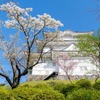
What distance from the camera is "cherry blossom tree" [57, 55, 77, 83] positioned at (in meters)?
34.0

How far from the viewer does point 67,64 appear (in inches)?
1356

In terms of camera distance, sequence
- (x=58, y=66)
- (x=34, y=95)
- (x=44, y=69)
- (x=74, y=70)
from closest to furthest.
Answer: (x=34, y=95) → (x=74, y=70) → (x=58, y=66) → (x=44, y=69)

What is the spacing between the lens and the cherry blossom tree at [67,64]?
3403 cm

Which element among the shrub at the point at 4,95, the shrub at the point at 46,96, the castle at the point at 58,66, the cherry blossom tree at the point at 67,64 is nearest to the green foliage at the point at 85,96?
the shrub at the point at 46,96

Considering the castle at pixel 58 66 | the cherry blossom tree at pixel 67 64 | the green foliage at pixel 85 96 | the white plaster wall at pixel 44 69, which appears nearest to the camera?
the green foliage at pixel 85 96

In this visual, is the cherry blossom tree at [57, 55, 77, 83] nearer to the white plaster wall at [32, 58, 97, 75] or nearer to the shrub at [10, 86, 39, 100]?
the white plaster wall at [32, 58, 97, 75]

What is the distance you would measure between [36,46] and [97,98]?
16164 millimetres

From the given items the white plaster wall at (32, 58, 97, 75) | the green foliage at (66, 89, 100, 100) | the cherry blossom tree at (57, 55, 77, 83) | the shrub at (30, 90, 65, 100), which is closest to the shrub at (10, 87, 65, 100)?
the shrub at (30, 90, 65, 100)

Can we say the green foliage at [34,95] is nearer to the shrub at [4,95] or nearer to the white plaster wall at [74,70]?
the shrub at [4,95]

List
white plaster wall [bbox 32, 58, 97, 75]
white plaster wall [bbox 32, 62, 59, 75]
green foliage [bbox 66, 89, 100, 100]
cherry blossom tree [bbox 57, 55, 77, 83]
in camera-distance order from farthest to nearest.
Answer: white plaster wall [bbox 32, 62, 59, 75], white plaster wall [bbox 32, 58, 97, 75], cherry blossom tree [bbox 57, 55, 77, 83], green foliage [bbox 66, 89, 100, 100]

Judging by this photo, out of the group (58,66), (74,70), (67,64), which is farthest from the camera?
(58,66)

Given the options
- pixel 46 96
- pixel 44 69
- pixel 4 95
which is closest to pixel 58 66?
pixel 44 69

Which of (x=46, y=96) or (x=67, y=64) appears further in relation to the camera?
(x=67, y=64)

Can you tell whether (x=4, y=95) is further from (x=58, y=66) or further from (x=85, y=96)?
(x=58, y=66)
